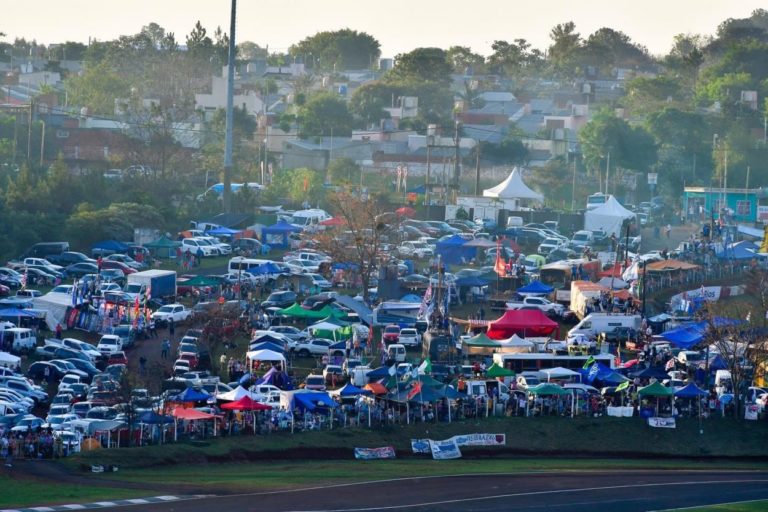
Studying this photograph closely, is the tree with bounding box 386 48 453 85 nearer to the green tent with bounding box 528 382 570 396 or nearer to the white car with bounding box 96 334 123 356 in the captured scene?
the white car with bounding box 96 334 123 356

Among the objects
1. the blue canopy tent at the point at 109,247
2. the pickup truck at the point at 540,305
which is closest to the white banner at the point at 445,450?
the pickup truck at the point at 540,305

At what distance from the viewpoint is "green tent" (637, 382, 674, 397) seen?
4588 cm

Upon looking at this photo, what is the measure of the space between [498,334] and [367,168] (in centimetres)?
6013

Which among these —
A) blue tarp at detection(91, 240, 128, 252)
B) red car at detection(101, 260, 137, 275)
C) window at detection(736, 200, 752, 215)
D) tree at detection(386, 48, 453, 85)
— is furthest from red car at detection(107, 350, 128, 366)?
tree at detection(386, 48, 453, 85)

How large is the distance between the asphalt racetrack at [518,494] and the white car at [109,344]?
50.7 feet

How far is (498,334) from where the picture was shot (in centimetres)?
5406

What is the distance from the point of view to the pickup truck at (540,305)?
59.4m

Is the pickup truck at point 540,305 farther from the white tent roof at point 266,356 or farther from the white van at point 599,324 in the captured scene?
the white tent roof at point 266,356

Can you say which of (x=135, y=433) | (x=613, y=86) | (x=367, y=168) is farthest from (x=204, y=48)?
(x=135, y=433)

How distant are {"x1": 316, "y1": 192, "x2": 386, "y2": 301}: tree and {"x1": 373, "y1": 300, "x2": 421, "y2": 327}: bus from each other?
286 centimetres

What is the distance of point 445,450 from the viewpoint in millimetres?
42656

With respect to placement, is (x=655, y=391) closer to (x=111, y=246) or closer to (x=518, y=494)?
(x=518, y=494)

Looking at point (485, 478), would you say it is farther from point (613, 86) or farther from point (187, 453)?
point (613, 86)

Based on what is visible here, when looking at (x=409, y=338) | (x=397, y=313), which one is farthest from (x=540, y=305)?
(x=409, y=338)
